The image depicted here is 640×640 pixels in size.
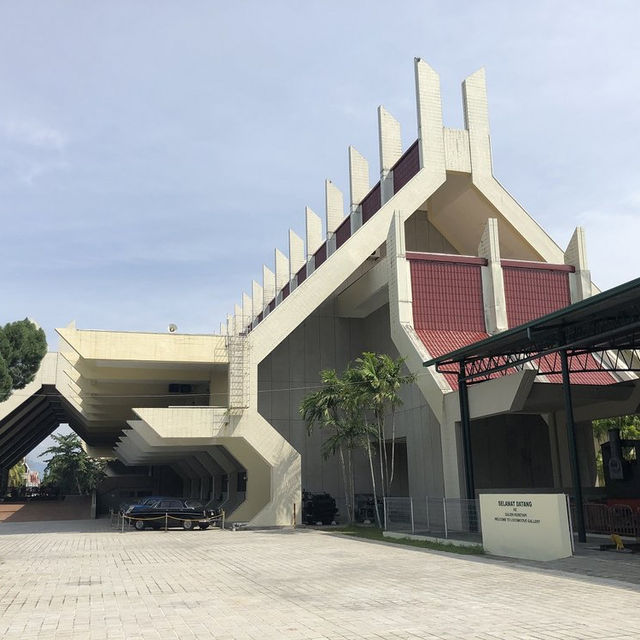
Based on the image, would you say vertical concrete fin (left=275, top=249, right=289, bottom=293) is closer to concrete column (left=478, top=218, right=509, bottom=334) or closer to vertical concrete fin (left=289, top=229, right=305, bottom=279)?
vertical concrete fin (left=289, top=229, right=305, bottom=279)

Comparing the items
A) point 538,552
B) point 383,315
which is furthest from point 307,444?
point 538,552

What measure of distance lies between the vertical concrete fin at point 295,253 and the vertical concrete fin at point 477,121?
843 inches

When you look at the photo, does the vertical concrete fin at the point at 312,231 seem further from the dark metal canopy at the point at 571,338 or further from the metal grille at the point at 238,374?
the dark metal canopy at the point at 571,338

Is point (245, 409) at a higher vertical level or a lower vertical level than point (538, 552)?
higher

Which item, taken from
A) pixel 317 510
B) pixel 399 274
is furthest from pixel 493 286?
pixel 317 510

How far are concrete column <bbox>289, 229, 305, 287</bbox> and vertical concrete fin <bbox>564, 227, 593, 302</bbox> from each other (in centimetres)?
2426

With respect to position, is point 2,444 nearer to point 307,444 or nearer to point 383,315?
point 307,444

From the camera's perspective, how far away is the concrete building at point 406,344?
33344 millimetres

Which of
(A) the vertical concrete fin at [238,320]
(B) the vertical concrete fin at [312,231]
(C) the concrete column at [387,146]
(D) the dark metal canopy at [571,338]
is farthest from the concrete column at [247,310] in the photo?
(D) the dark metal canopy at [571,338]

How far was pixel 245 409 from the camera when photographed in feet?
113

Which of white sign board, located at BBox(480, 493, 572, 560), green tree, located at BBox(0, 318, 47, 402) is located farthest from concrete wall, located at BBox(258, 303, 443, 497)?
A: white sign board, located at BBox(480, 493, 572, 560)

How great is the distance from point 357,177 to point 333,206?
17.0 feet

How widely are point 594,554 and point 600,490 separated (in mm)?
17341

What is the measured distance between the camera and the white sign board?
1723 cm
